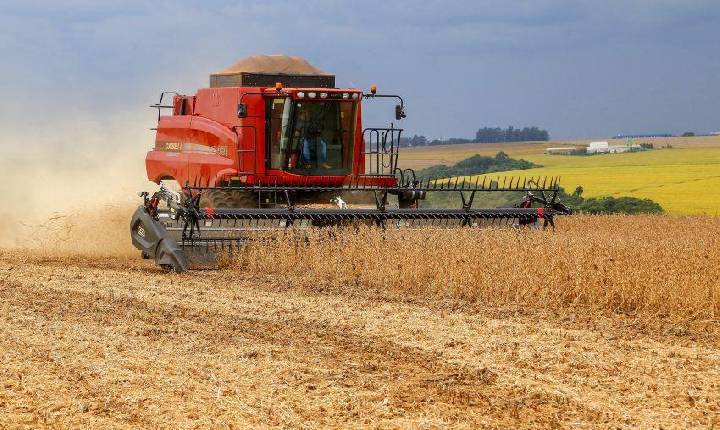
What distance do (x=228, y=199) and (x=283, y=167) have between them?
3.15ft

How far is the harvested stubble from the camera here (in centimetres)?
1017

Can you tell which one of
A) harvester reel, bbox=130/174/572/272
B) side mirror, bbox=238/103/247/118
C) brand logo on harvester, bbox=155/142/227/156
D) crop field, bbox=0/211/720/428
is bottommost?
crop field, bbox=0/211/720/428

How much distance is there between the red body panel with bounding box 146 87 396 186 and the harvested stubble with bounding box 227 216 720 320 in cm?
179

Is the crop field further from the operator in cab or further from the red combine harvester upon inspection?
the operator in cab

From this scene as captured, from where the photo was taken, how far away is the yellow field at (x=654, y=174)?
29.1 metres

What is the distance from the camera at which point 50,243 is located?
56.9ft

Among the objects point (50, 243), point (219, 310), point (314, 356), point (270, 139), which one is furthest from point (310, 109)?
point (314, 356)

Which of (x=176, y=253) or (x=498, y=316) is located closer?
(x=498, y=316)

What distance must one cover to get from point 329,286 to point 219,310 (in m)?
2.11

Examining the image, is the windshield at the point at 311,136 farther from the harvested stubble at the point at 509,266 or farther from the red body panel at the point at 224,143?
the harvested stubble at the point at 509,266

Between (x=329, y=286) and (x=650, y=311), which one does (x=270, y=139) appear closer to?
(x=329, y=286)

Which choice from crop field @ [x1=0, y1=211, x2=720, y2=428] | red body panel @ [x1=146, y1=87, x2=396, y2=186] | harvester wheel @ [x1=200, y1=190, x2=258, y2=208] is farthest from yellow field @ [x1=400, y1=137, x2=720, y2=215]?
crop field @ [x1=0, y1=211, x2=720, y2=428]

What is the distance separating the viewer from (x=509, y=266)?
11.2m

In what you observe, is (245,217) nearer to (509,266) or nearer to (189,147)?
(189,147)
